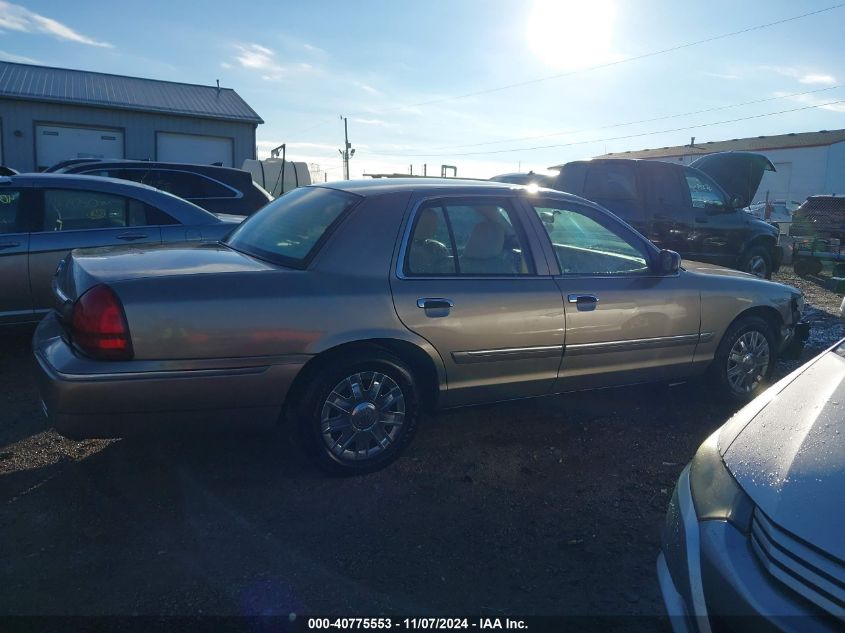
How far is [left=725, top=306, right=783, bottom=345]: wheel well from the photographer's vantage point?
501 cm

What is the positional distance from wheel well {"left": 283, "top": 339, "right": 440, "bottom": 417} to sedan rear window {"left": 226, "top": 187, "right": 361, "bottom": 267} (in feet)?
1.66

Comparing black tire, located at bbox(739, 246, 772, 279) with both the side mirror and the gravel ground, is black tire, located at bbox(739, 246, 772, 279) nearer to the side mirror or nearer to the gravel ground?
the side mirror

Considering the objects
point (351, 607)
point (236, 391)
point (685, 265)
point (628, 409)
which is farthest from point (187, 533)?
point (685, 265)


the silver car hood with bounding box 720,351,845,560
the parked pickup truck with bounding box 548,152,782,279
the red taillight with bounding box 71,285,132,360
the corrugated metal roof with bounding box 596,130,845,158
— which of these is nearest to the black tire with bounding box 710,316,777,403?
the silver car hood with bounding box 720,351,845,560

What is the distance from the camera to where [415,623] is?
2611 millimetres

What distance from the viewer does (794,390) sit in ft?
8.89

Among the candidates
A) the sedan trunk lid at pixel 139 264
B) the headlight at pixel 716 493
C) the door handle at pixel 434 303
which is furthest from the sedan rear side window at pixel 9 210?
the headlight at pixel 716 493

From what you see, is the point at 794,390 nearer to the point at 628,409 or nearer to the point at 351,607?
the point at 351,607

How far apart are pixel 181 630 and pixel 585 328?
2762 millimetres

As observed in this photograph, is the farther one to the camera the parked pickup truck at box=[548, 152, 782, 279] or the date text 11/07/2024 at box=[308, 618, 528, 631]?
the parked pickup truck at box=[548, 152, 782, 279]

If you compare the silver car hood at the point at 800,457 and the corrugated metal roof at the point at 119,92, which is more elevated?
the corrugated metal roof at the point at 119,92

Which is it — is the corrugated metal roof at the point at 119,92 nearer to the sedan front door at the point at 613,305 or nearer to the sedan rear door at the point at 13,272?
the sedan rear door at the point at 13,272

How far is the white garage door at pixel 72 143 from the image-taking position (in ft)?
72.8

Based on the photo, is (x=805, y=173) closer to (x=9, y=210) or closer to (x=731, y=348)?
(x=731, y=348)
